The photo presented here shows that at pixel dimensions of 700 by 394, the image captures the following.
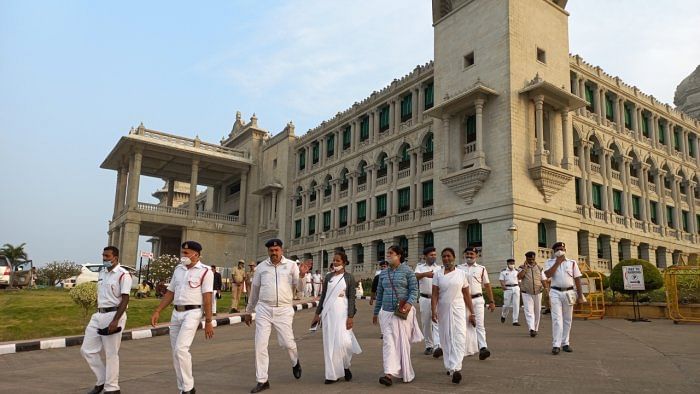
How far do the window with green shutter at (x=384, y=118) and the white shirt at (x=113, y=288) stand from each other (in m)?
31.4

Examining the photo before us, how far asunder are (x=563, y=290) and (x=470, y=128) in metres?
20.1

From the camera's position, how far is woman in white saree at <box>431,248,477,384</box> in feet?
24.6

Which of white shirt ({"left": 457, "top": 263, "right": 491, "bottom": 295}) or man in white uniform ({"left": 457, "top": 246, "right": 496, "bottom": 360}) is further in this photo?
white shirt ({"left": 457, "top": 263, "right": 491, "bottom": 295})

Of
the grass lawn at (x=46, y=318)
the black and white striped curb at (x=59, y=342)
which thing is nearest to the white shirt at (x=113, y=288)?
the black and white striped curb at (x=59, y=342)

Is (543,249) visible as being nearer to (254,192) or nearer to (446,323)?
(446,323)

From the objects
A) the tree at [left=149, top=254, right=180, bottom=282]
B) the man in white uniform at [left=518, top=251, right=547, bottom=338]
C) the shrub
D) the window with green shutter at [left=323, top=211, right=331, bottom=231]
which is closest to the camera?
the man in white uniform at [left=518, top=251, right=547, bottom=338]

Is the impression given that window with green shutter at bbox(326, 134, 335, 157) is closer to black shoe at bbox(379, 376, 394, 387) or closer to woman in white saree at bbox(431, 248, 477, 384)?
woman in white saree at bbox(431, 248, 477, 384)

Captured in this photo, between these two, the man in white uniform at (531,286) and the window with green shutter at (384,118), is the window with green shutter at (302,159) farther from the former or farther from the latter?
the man in white uniform at (531,286)

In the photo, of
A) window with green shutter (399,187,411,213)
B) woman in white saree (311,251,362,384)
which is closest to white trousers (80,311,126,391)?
woman in white saree (311,251,362,384)

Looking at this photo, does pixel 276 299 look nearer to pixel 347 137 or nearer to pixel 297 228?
pixel 347 137

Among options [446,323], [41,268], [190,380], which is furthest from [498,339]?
[41,268]

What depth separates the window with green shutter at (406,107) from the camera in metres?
35.4

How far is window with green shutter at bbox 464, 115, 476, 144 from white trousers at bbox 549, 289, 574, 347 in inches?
775

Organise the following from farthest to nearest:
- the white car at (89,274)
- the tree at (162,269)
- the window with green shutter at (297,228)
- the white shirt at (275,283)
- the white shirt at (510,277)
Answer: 1. the window with green shutter at (297,228)
2. the white car at (89,274)
3. the tree at (162,269)
4. the white shirt at (510,277)
5. the white shirt at (275,283)
